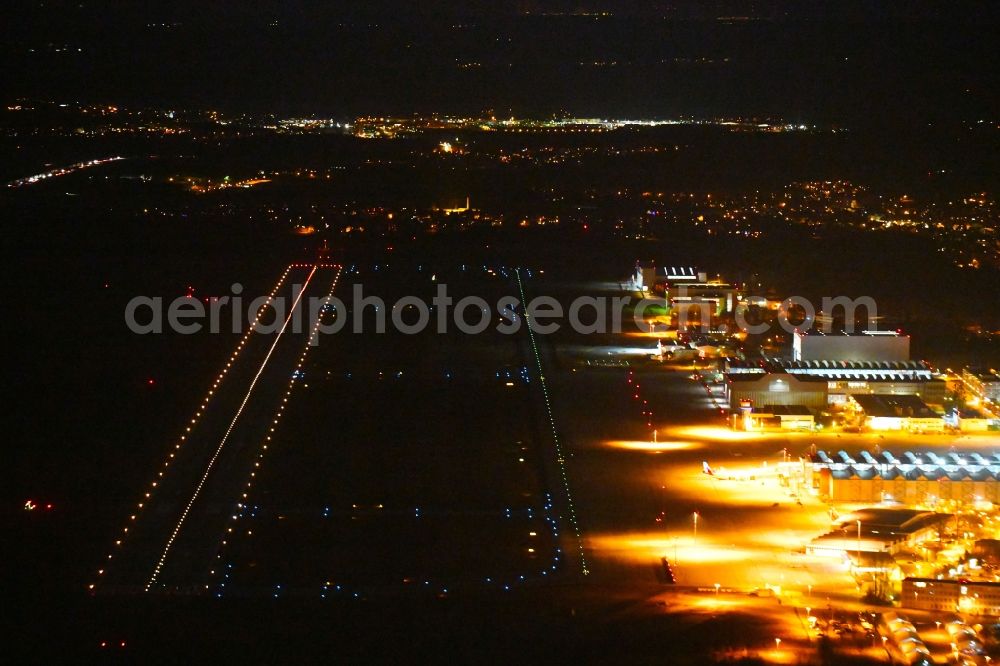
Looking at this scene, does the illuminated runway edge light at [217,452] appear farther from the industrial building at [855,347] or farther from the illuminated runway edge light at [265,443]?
the industrial building at [855,347]

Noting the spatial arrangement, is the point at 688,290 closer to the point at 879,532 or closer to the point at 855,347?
the point at 855,347

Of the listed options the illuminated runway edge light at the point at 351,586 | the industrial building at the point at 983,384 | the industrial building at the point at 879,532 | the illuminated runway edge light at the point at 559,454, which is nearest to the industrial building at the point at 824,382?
the industrial building at the point at 983,384

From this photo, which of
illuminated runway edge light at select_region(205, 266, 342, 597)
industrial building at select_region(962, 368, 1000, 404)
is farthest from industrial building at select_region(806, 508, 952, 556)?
illuminated runway edge light at select_region(205, 266, 342, 597)

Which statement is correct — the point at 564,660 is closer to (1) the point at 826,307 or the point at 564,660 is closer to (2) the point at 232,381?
(2) the point at 232,381

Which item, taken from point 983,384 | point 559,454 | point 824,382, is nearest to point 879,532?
point 559,454

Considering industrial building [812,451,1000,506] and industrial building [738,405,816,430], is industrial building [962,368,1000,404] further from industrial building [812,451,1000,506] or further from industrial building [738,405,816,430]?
industrial building [812,451,1000,506]

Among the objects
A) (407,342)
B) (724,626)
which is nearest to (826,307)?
(407,342)
